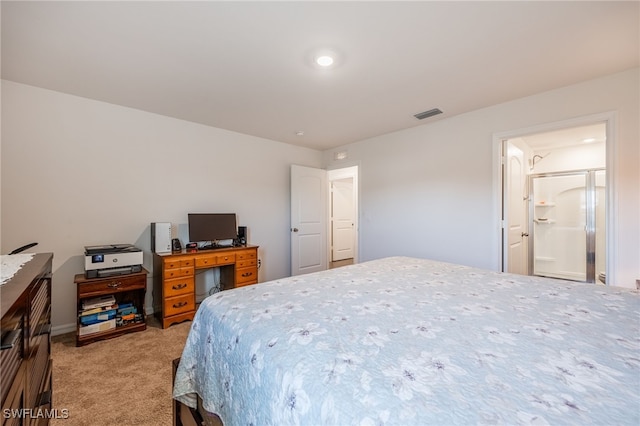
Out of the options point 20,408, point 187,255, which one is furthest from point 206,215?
point 20,408

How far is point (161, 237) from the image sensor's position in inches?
118

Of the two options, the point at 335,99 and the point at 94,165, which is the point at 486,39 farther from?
the point at 94,165

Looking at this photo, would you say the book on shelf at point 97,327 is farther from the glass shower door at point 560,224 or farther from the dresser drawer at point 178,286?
the glass shower door at point 560,224

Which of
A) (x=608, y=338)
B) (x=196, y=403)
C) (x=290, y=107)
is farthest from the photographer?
(x=290, y=107)

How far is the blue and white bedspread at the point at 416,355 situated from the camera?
61 cm

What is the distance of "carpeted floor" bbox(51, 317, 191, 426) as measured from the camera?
1596 mm

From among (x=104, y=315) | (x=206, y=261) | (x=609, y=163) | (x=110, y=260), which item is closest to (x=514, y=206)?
(x=609, y=163)

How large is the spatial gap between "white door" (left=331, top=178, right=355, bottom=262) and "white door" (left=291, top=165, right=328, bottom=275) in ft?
4.63

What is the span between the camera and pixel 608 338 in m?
0.92

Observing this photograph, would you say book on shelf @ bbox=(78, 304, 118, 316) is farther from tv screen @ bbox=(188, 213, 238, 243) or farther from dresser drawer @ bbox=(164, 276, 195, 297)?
tv screen @ bbox=(188, 213, 238, 243)

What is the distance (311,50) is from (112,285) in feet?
9.09

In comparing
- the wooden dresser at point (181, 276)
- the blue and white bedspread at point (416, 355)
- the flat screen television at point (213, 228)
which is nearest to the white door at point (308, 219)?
the flat screen television at point (213, 228)

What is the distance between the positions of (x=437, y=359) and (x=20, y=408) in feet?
4.12

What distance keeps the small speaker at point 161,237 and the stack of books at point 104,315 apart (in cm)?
61
